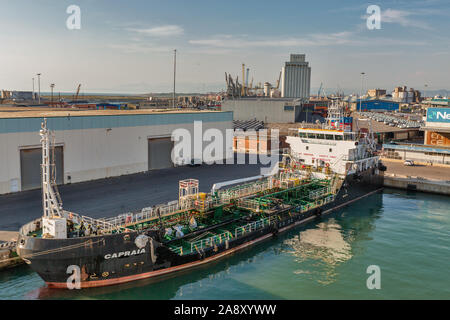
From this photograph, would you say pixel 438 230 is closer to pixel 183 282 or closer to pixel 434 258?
pixel 434 258

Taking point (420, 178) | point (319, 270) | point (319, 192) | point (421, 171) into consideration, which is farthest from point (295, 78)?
point (319, 270)

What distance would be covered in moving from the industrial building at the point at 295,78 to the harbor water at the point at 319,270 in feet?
542

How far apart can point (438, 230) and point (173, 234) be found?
1645cm

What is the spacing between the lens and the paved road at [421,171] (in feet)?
123

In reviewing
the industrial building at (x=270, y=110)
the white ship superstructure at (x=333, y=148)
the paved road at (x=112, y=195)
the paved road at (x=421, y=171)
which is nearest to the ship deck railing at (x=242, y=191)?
the paved road at (x=112, y=195)

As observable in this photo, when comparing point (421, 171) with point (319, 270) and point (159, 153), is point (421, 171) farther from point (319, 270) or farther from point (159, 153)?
point (319, 270)

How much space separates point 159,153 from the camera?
121 ft

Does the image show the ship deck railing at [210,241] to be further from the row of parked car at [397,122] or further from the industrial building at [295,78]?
the industrial building at [295,78]

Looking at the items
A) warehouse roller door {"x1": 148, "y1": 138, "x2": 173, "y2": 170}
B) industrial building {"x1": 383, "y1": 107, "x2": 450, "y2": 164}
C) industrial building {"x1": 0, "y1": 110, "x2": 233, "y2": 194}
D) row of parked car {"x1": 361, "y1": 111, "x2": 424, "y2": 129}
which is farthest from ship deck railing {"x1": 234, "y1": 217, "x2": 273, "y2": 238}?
row of parked car {"x1": 361, "y1": 111, "x2": 424, "y2": 129}

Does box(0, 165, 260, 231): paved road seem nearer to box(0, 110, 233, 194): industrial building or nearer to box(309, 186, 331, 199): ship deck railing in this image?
box(0, 110, 233, 194): industrial building

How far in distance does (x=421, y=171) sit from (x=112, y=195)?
3149cm

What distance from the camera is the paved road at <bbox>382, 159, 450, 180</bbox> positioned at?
37409 mm
